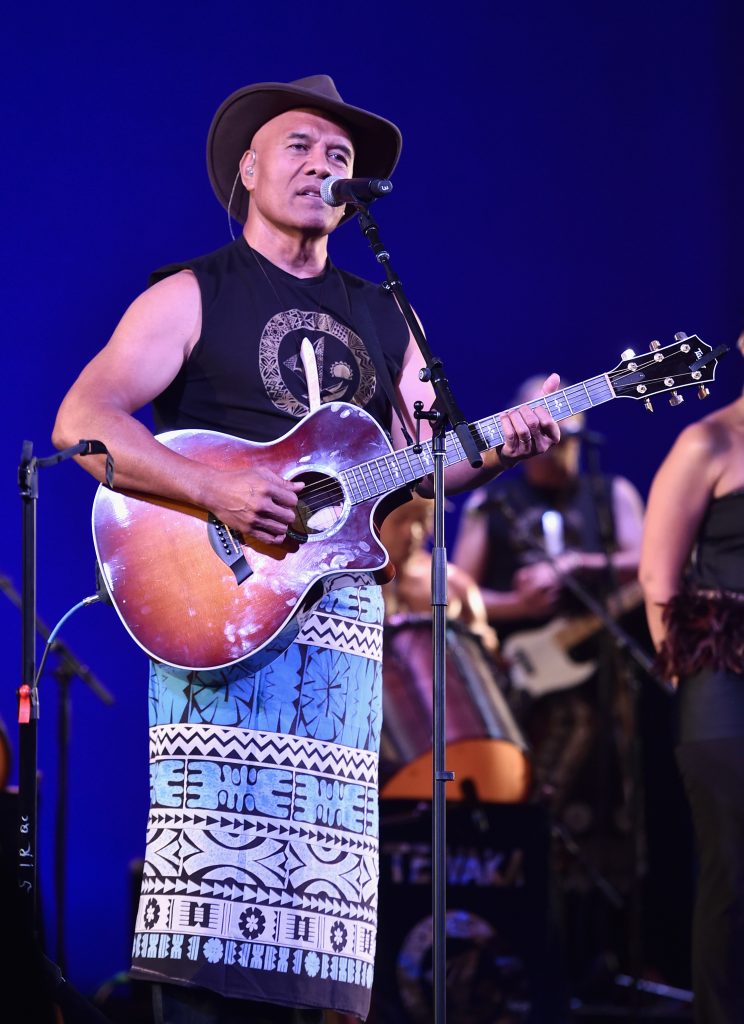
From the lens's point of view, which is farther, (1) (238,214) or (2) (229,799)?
(1) (238,214)

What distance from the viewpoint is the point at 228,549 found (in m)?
3.05

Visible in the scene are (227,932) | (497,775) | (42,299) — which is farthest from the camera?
(42,299)

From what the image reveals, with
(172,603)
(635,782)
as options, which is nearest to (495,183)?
(635,782)

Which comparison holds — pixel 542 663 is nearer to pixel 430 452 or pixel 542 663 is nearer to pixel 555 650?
pixel 555 650

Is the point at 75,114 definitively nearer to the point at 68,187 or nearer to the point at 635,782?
the point at 68,187

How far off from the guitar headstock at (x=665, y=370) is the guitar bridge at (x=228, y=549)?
96cm

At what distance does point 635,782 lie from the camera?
18.9 feet

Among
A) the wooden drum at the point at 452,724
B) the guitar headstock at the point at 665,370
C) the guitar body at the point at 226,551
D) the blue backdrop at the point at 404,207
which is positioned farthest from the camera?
the blue backdrop at the point at 404,207

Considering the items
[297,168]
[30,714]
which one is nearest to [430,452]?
[297,168]

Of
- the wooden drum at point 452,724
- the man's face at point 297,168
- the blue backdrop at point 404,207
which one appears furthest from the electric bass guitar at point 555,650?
the man's face at point 297,168

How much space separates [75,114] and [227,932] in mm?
3858

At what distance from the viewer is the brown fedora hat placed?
11.1ft

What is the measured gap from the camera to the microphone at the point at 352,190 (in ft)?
9.91

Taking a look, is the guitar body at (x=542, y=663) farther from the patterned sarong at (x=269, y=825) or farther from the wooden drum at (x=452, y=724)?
the patterned sarong at (x=269, y=825)
